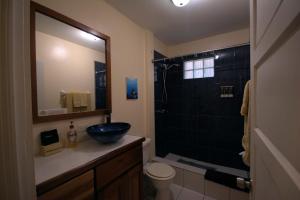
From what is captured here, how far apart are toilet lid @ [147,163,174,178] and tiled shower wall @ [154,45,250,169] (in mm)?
834

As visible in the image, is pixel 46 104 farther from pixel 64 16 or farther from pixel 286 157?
pixel 286 157

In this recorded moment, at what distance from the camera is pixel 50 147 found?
1066 millimetres

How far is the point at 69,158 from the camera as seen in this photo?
3.16 ft

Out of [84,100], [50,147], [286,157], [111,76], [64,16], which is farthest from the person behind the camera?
[111,76]

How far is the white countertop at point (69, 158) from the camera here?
77 centimetres

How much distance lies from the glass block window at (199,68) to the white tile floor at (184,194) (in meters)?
1.82

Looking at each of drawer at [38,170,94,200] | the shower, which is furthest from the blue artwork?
drawer at [38,170,94,200]

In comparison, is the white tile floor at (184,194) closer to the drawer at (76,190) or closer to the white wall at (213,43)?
the drawer at (76,190)

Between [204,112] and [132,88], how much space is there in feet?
4.57

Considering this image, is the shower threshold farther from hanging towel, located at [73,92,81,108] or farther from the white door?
the white door

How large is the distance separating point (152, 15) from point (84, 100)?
143 centimetres

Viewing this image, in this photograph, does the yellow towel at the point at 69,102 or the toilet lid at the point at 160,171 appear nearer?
the yellow towel at the point at 69,102

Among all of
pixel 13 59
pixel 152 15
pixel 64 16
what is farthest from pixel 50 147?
pixel 152 15

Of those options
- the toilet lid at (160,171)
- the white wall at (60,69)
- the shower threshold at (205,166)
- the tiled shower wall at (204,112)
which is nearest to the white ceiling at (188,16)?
the tiled shower wall at (204,112)
